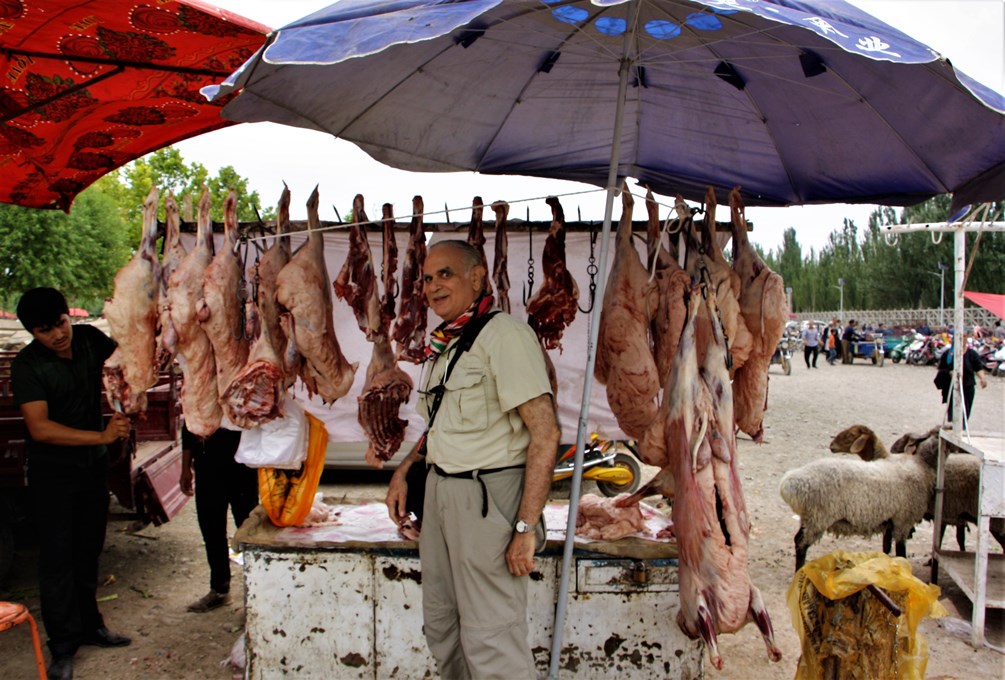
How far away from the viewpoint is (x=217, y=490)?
14.8ft

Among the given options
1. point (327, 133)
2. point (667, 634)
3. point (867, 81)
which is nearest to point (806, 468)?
point (667, 634)

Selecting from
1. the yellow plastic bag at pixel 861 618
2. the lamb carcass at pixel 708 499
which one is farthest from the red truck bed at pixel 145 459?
the yellow plastic bag at pixel 861 618

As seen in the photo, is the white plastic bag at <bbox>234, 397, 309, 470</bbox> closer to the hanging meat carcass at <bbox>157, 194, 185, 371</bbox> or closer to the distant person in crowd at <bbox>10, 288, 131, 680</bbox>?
the hanging meat carcass at <bbox>157, 194, 185, 371</bbox>

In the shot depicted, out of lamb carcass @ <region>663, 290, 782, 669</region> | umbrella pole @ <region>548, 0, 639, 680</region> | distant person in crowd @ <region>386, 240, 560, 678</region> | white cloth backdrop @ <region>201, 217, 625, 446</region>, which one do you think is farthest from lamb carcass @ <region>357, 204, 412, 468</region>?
lamb carcass @ <region>663, 290, 782, 669</region>

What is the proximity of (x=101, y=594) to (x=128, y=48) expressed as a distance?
3.84 metres

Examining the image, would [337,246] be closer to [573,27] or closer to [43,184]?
[573,27]

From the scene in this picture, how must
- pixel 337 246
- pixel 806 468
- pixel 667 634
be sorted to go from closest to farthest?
pixel 667 634
pixel 337 246
pixel 806 468

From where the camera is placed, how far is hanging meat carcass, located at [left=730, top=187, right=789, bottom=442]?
11.0 ft

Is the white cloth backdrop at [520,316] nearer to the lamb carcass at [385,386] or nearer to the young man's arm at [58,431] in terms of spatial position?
the lamb carcass at [385,386]

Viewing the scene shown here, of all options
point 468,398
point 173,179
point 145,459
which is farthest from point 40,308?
point 173,179

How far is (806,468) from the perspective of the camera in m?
5.34

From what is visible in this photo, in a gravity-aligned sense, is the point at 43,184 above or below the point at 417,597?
above

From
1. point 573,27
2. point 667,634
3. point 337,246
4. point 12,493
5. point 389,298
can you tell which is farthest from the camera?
point 12,493

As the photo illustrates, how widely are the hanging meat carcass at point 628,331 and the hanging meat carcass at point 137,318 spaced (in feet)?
8.08
